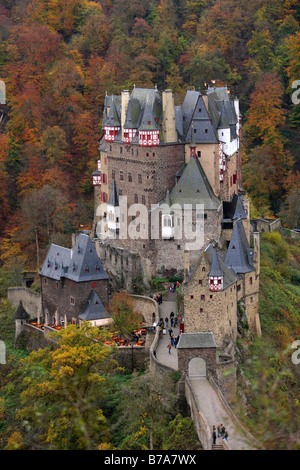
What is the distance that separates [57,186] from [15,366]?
2164cm

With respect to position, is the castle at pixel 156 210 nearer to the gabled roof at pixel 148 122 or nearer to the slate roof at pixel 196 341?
the gabled roof at pixel 148 122

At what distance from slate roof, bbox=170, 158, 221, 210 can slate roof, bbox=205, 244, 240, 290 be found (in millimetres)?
7257

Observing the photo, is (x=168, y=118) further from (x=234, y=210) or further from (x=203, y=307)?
(x=203, y=307)

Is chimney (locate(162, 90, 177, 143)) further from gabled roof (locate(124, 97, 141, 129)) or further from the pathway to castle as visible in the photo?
the pathway to castle

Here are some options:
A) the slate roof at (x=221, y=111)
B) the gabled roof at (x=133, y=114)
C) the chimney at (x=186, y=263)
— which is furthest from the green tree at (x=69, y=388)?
the slate roof at (x=221, y=111)

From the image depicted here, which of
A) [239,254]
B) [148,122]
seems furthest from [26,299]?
[239,254]

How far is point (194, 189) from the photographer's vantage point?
2525 inches

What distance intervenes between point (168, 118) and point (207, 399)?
22.0 meters

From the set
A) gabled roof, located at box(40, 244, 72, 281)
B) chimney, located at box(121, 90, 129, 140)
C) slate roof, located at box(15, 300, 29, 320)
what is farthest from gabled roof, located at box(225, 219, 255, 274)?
slate roof, located at box(15, 300, 29, 320)

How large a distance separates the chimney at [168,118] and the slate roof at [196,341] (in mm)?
16714

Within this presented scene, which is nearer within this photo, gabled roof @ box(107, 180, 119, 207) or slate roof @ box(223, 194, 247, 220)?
slate roof @ box(223, 194, 247, 220)

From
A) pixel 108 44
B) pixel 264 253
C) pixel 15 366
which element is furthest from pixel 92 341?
pixel 108 44

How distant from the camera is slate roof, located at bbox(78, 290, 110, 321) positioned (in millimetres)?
60594
